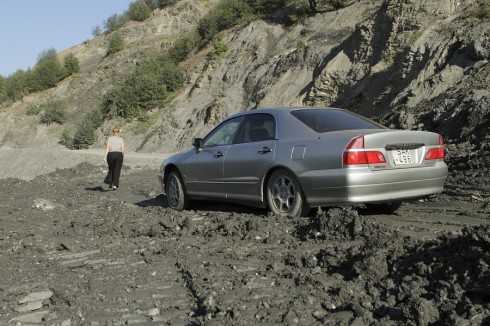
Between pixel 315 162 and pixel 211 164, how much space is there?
2220 millimetres

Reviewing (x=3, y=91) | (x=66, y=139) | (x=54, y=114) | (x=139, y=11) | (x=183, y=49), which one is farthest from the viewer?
(x=139, y=11)

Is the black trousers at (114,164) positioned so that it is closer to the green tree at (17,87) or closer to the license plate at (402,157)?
the license plate at (402,157)

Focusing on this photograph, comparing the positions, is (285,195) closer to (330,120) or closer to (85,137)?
(330,120)

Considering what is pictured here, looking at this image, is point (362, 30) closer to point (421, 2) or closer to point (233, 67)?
point (421, 2)

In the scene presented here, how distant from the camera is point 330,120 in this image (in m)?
7.52

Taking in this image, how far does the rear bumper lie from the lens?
260 inches

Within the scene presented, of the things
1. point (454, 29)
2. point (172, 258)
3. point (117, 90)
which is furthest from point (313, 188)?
point (117, 90)

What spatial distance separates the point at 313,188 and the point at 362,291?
2.81 meters

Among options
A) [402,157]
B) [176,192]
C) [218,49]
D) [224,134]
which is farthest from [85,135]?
[402,157]

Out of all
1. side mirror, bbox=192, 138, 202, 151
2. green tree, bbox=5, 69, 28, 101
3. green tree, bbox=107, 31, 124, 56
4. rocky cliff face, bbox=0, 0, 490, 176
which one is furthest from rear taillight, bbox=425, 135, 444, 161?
green tree, bbox=5, 69, 28, 101

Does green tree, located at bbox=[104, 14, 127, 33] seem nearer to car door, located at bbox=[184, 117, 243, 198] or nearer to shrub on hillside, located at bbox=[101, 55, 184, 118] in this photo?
shrub on hillside, located at bbox=[101, 55, 184, 118]

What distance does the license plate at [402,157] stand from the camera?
6.86 m

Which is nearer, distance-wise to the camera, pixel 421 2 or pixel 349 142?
pixel 349 142

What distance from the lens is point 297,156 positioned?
7086 millimetres
